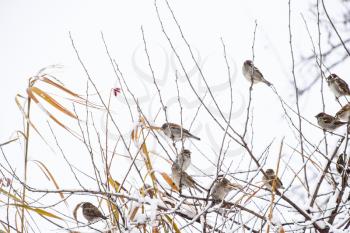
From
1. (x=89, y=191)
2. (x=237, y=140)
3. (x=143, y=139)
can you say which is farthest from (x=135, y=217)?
(x=237, y=140)

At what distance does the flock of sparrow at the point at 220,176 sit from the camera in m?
2.66

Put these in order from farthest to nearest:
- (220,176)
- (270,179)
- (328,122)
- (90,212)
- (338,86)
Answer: (338,86)
(328,122)
(90,212)
(220,176)
(270,179)

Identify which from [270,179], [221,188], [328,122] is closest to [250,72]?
[328,122]

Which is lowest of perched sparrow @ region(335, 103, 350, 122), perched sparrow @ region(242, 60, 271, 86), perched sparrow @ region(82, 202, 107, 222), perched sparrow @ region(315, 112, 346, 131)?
perched sparrow @ region(82, 202, 107, 222)

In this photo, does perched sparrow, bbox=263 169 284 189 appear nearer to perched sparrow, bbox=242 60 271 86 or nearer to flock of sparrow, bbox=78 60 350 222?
flock of sparrow, bbox=78 60 350 222

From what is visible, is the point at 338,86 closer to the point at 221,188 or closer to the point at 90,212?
the point at 221,188

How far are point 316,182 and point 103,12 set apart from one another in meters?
201

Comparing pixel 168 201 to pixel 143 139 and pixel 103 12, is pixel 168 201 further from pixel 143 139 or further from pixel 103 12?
pixel 103 12

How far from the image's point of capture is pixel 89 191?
6.92 feet

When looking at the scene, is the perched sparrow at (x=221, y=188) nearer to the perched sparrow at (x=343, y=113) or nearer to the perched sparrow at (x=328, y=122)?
the perched sparrow at (x=328, y=122)

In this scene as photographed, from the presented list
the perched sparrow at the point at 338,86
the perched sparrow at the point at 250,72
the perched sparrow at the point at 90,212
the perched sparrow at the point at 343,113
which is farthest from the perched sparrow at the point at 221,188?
the perched sparrow at the point at 250,72

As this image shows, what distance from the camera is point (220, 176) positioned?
9.03 ft

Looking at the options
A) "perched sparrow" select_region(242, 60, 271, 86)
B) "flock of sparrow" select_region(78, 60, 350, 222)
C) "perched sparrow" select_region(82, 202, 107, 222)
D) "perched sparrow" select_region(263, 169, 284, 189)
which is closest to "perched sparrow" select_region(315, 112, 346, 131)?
"flock of sparrow" select_region(78, 60, 350, 222)

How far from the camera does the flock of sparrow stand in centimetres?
266
